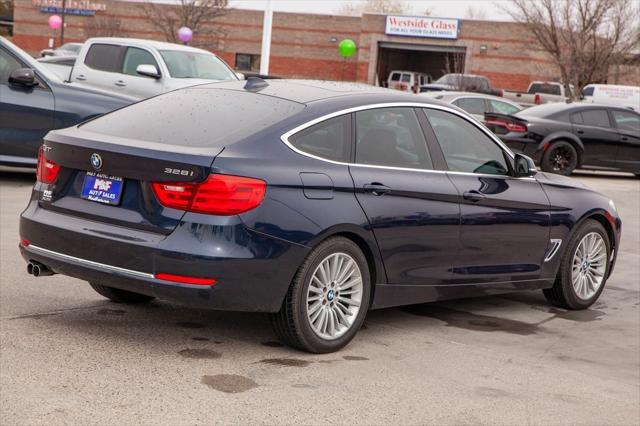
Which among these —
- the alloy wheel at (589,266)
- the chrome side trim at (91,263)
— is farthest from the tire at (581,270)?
the chrome side trim at (91,263)

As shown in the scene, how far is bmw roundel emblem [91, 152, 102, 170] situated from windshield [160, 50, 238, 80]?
40.5 feet

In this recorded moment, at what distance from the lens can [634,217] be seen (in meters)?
13.8

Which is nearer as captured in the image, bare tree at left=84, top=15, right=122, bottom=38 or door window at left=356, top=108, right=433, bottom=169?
door window at left=356, top=108, right=433, bottom=169

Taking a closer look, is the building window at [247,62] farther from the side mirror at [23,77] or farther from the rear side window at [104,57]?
the side mirror at [23,77]

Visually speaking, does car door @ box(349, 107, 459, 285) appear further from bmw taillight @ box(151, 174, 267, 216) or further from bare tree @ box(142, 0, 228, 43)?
bare tree @ box(142, 0, 228, 43)

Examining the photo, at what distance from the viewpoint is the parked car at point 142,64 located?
17.6m

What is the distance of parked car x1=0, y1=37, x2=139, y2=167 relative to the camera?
1191 centimetres

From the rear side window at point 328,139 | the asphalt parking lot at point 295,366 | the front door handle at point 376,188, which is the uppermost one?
the rear side window at point 328,139

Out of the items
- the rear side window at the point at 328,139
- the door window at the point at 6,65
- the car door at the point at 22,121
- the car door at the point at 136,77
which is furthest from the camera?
the car door at the point at 136,77

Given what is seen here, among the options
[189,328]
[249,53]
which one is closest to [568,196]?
[189,328]

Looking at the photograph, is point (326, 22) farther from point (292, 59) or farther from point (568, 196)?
point (568, 196)

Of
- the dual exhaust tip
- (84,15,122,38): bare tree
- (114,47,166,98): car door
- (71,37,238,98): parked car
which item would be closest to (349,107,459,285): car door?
the dual exhaust tip

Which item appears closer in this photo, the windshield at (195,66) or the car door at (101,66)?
the windshield at (195,66)

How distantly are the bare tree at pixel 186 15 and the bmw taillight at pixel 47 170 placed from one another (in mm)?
52630
